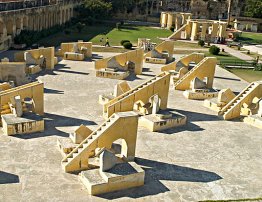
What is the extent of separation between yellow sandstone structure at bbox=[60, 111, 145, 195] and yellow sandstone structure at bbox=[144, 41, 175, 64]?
22229mm

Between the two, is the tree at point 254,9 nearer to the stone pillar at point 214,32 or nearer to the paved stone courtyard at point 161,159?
the stone pillar at point 214,32

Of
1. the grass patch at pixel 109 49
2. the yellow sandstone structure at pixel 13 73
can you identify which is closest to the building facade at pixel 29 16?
the grass patch at pixel 109 49

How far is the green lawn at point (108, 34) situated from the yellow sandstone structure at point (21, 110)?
25.7 m

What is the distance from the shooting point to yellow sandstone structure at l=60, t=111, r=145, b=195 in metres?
14.2

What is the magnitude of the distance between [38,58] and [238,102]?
57.0 feet

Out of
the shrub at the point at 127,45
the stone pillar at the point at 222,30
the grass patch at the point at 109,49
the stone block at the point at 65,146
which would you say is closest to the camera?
the stone block at the point at 65,146

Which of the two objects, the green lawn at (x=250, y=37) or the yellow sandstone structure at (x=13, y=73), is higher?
the green lawn at (x=250, y=37)

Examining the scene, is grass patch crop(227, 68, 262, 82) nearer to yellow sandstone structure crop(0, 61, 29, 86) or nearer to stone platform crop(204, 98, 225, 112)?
stone platform crop(204, 98, 225, 112)

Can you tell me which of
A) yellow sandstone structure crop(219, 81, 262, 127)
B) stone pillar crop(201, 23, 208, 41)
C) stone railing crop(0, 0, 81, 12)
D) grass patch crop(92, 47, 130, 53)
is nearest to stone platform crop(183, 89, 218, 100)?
yellow sandstone structure crop(219, 81, 262, 127)

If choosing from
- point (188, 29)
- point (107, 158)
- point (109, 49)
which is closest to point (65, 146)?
point (107, 158)

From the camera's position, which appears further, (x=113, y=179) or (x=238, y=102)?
(x=238, y=102)

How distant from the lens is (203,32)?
5619cm

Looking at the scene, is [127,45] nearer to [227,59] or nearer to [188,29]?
[227,59]

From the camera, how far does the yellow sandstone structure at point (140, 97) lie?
2117cm
